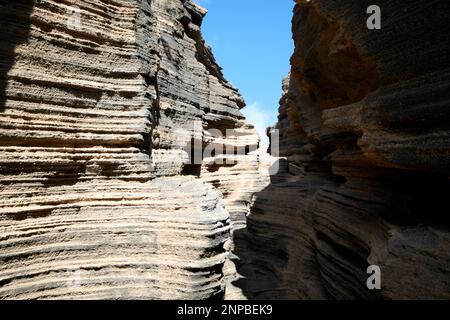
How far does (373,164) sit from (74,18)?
318 inches

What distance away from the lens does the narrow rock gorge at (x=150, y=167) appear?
5.21 metres

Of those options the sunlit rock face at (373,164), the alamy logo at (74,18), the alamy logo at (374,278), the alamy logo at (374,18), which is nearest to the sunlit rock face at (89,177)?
the alamy logo at (74,18)

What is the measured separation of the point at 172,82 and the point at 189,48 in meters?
3.20

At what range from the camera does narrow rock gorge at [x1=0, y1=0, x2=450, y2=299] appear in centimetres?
521

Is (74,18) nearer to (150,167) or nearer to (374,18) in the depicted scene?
(150,167)

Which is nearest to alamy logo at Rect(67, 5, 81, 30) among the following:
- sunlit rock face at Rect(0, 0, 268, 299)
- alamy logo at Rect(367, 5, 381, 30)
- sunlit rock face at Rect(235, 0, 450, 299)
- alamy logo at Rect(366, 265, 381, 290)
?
sunlit rock face at Rect(0, 0, 268, 299)

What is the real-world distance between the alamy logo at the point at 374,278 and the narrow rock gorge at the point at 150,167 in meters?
0.14

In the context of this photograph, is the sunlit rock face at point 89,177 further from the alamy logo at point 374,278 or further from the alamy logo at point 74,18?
the alamy logo at point 374,278

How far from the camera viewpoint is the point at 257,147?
1836 centimetres

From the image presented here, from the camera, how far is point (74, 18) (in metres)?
7.13

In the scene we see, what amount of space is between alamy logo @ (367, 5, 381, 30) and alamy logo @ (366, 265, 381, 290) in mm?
→ 4676

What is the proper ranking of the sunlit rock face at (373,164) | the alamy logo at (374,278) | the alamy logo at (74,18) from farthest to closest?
the alamy logo at (74,18)
the alamy logo at (374,278)
the sunlit rock face at (373,164)
